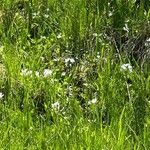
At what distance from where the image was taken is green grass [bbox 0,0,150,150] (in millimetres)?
2863

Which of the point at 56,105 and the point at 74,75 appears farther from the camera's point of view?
the point at 74,75

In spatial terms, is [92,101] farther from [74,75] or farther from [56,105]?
[74,75]

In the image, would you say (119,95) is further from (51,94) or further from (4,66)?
(4,66)

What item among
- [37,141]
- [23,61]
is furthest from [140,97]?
[23,61]

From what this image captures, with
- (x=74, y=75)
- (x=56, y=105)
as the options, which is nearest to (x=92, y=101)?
(x=56, y=105)

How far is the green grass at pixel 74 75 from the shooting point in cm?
286

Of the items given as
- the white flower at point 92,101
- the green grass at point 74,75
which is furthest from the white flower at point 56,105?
the white flower at point 92,101

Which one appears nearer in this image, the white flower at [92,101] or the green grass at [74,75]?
the green grass at [74,75]

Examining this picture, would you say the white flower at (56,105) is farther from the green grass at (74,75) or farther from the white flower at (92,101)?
the white flower at (92,101)

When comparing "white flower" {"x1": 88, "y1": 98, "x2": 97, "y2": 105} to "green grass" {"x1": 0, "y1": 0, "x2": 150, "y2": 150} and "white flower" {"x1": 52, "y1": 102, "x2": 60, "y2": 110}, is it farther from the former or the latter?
"white flower" {"x1": 52, "y1": 102, "x2": 60, "y2": 110}

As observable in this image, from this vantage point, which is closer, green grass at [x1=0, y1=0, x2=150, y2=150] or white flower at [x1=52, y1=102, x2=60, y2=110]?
green grass at [x1=0, y1=0, x2=150, y2=150]

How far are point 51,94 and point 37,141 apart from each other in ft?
1.60

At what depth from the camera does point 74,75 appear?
142 inches

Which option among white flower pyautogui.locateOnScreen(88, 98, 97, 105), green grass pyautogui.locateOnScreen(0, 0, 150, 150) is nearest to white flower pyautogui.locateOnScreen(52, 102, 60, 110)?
green grass pyautogui.locateOnScreen(0, 0, 150, 150)
